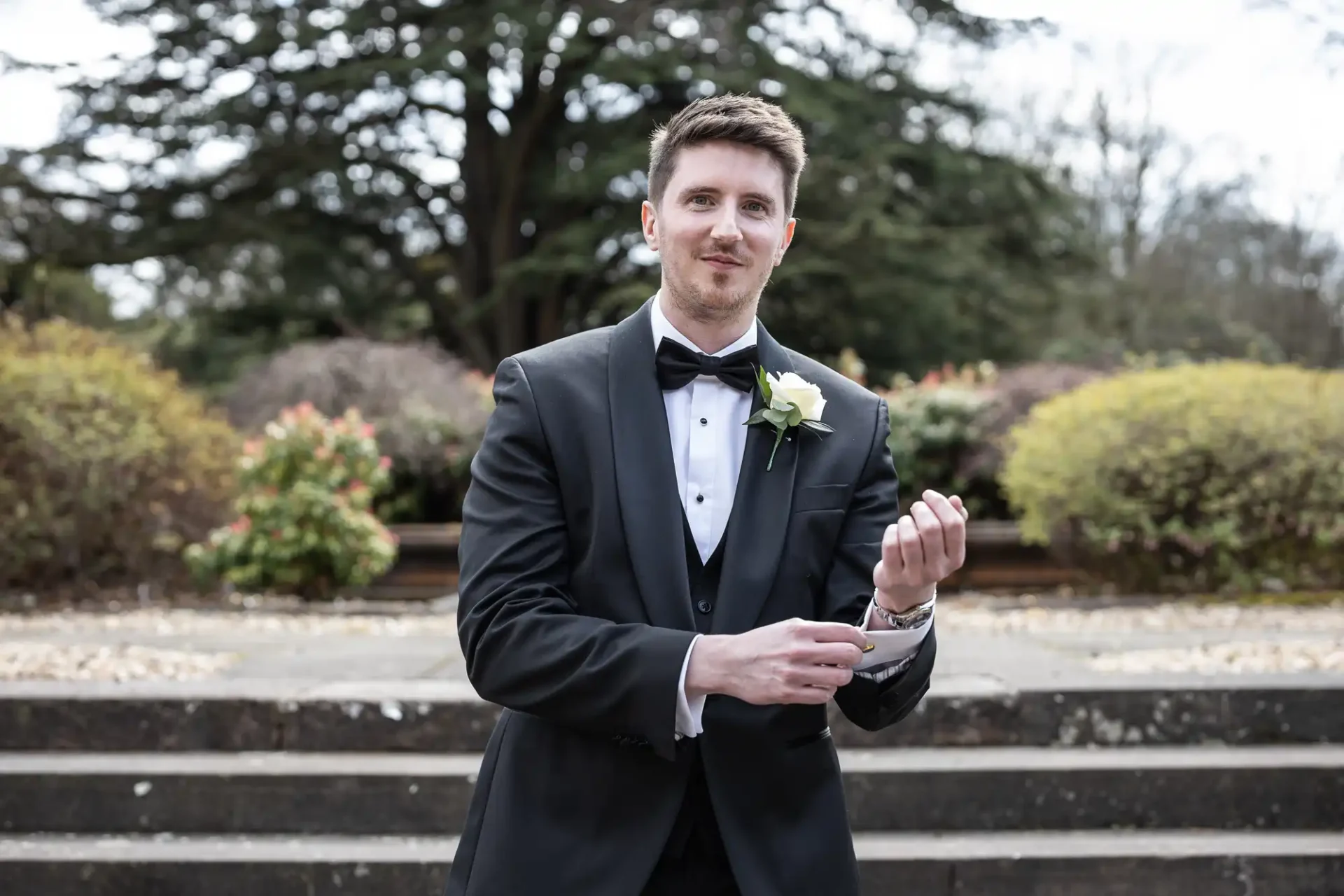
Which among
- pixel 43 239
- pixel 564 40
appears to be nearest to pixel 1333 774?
pixel 564 40

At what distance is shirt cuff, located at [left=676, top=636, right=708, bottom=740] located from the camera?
62.6 inches

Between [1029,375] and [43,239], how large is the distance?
45.4ft

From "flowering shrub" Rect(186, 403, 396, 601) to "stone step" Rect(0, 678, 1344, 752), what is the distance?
395cm

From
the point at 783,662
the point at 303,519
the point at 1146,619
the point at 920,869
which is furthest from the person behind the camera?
the point at 303,519

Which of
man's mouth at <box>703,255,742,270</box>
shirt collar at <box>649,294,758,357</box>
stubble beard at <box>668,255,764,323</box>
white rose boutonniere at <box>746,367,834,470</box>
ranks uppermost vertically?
man's mouth at <box>703,255,742,270</box>

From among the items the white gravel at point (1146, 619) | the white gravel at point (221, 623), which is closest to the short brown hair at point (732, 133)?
the white gravel at point (1146, 619)

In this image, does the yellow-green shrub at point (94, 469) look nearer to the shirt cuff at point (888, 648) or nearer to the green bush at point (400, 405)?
the green bush at point (400, 405)

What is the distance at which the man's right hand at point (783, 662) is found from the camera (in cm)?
153

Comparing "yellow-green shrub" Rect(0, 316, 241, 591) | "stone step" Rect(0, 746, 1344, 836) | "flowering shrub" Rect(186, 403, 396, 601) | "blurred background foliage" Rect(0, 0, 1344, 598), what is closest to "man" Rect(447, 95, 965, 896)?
"stone step" Rect(0, 746, 1344, 836)

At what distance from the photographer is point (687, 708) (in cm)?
162

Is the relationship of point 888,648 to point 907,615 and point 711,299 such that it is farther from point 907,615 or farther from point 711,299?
point 711,299

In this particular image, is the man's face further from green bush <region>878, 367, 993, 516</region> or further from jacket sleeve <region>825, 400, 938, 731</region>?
green bush <region>878, 367, 993, 516</region>

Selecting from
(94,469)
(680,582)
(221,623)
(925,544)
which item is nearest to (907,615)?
(925,544)

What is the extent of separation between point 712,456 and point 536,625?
40 cm
